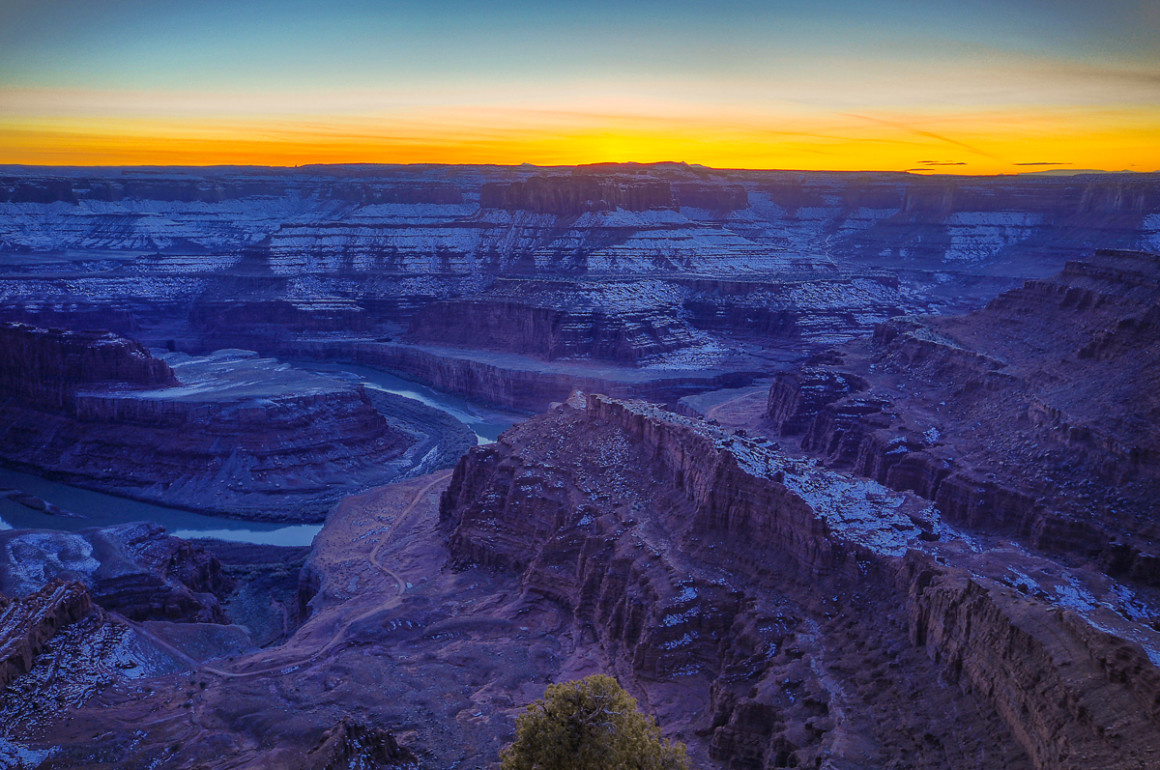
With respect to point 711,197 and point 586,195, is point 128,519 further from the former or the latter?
point 711,197

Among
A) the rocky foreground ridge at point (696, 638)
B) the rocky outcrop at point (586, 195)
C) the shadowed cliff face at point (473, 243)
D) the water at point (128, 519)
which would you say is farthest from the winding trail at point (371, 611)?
the rocky outcrop at point (586, 195)

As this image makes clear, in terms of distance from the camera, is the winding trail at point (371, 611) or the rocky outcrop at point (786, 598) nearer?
the rocky outcrop at point (786, 598)

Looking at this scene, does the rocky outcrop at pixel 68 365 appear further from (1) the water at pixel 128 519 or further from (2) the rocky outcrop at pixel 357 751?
(2) the rocky outcrop at pixel 357 751

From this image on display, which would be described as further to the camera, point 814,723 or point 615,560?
point 615,560

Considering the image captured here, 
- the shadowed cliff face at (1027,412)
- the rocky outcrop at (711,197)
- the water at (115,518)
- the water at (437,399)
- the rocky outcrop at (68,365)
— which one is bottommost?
the water at (437,399)

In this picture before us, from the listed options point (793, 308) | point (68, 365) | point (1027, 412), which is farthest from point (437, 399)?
point (1027, 412)

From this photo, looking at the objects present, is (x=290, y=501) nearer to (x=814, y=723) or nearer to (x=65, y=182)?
(x=814, y=723)

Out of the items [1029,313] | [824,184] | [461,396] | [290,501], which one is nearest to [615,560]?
[290,501]
